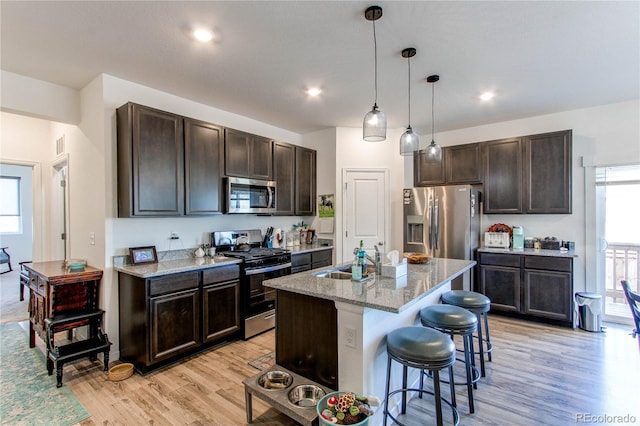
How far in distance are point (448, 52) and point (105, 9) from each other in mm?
2614

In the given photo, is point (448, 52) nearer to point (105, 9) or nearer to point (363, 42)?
point (363, 42)

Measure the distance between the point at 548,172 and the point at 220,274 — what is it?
4416 mm

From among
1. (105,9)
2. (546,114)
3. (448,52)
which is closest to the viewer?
(105,9)

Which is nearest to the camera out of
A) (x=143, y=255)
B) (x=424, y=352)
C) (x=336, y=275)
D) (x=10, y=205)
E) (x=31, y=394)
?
(x=424, y=352)

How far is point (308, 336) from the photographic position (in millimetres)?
2182

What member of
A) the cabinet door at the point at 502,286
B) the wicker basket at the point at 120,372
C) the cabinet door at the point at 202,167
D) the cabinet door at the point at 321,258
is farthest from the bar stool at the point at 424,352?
the cabinet door at the point at 502,286

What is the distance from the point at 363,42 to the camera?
97.2 inches

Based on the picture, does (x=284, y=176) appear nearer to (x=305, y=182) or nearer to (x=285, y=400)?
(x=305, y=182)

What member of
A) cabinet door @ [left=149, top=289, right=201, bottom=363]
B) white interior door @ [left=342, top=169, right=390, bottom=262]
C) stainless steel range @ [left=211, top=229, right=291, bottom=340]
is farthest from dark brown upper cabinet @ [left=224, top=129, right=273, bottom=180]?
cabinet door @ [left=149, top=289, right=201, bottom=363]

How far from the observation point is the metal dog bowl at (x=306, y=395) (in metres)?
1.99

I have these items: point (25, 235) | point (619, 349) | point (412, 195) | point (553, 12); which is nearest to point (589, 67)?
point (553, 12)

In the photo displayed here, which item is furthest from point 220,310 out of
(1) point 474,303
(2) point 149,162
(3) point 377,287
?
(1) point 474,303

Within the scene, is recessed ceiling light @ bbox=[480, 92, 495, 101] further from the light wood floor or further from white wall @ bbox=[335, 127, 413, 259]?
the light wood floor

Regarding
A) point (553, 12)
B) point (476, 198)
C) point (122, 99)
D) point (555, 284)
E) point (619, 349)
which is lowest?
point (619, 349)
